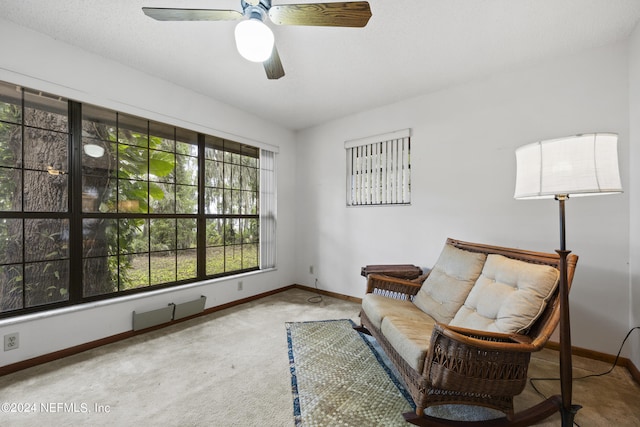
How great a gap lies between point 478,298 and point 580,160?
1.03 metres

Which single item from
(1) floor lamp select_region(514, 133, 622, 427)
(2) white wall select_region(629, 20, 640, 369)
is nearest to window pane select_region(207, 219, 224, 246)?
(1) floor lamp select_region(514, 133, 622, 427)

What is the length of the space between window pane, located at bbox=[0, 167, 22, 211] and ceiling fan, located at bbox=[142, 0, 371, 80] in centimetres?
176

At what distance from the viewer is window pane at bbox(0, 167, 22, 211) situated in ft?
6.59

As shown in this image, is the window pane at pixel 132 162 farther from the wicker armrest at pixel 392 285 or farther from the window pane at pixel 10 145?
the wicker armrest at pixel 392 285

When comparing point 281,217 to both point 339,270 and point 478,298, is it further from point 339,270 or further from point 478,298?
point 478,298

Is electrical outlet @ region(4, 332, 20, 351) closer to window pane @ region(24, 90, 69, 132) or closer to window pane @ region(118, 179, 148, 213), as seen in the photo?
window pane @ region(118, 179, 148, 213)

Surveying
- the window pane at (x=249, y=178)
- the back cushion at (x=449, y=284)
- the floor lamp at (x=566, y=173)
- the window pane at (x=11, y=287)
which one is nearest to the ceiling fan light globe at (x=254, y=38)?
the floor lamp at (x=566, y=173)

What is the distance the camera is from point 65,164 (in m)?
2.28

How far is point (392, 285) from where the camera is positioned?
245 centimetres

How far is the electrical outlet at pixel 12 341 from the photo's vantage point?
1.92 meters

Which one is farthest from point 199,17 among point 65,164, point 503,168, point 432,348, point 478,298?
point 503,168

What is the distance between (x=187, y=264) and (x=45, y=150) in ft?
5.42

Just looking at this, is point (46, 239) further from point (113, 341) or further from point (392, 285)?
point (392, 285)

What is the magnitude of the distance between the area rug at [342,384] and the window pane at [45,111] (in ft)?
9.33
